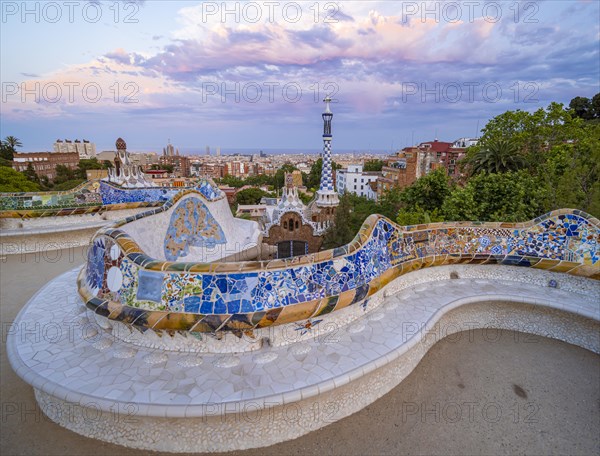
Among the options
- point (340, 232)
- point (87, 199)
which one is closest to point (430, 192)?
point (340, 232)

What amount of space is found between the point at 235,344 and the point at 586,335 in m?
5.26

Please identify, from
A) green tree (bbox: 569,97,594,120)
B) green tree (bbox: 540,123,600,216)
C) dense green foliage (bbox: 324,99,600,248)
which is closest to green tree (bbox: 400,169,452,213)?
dense green foliage (bbox: 324,99,600,248)

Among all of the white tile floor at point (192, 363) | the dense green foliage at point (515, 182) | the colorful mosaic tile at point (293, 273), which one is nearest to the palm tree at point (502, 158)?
the dense green foliage at point (515, 182)

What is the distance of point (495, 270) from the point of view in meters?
6.01

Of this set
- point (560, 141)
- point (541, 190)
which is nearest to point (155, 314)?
point (541, 190)

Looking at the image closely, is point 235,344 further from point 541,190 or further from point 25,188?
point 25,188

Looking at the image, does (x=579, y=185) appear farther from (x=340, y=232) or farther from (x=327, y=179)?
(x=327, y=179)

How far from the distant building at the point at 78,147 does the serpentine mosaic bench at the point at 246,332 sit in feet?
262

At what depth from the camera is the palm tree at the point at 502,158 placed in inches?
545

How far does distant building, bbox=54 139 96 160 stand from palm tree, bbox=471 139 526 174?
77691 mm

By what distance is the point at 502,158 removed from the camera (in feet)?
45.4

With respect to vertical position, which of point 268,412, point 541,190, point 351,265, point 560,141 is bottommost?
point 268,412

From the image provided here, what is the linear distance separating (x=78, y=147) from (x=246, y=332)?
322ft

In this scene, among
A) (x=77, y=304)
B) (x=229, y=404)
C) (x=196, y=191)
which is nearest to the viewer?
(x=229, y=404)
